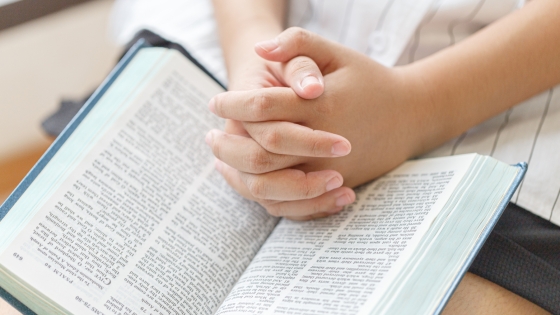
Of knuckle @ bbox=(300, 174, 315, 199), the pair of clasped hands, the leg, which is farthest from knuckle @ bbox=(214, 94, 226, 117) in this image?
the leg

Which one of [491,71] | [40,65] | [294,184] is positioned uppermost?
[491,71]

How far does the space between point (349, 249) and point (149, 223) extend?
0.63 feet

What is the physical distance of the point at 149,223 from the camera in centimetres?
48

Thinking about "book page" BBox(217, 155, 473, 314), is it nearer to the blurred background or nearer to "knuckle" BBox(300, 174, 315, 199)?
"knuckle" BBox(300, 174, 315, 199)

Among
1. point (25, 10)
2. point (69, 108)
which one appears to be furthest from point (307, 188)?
point (25, 10)

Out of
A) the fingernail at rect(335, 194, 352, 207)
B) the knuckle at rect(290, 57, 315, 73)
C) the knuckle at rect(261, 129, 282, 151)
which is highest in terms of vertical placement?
the knuckle at rect(290, 57, 315, 73)

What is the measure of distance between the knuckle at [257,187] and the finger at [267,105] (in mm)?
60

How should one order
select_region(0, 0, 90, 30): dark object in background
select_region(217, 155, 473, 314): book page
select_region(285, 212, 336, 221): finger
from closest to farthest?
select_region(217, 155, 473, 314): book page → select_region(285, 212, 336, 221): finger → select_region(0, 0, 90, 30): dark object in background

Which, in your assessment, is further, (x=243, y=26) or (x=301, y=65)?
(x=243, y=26)

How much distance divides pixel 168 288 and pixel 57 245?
103 millimetres

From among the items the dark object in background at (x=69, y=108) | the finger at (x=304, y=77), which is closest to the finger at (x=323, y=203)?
the finger at (x=304, y=77)

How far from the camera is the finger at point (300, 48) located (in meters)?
0.48

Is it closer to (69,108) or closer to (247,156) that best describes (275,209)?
(247,156)

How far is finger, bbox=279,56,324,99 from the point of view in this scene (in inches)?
17.7
